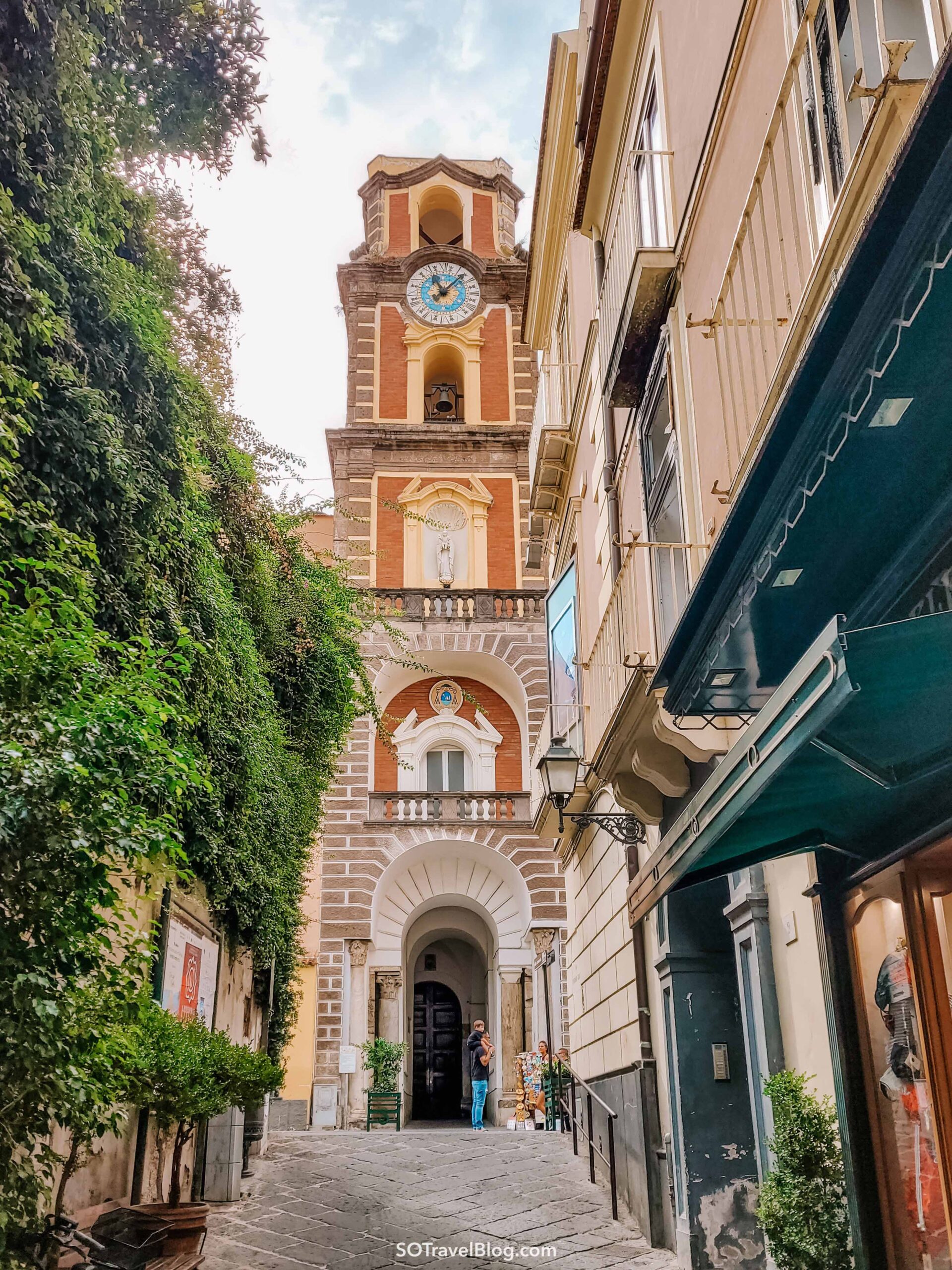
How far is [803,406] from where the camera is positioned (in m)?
3.36

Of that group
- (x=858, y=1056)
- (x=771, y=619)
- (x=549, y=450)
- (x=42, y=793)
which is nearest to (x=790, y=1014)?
(x=858, y=1056)

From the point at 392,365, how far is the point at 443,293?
247 centimetres

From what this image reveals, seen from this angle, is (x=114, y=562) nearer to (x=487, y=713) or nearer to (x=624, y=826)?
(x=624, y=826)

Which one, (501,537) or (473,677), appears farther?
(501,537)

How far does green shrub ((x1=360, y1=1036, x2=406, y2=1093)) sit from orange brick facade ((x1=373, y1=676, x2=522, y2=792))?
613 cm

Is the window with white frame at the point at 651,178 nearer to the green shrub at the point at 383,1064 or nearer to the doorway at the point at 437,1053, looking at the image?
the green shrub at the point at 383,1064

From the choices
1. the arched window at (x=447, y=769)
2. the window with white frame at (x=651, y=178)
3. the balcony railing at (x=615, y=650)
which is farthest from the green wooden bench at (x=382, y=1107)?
the window with white frame at (x=651, y=178)

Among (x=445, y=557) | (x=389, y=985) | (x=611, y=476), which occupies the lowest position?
(x=389, y=985)

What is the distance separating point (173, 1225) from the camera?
701 cm

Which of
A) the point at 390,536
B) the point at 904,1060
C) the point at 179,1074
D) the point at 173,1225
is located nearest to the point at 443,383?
the point at 390,536

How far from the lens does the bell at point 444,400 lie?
28.7 metres

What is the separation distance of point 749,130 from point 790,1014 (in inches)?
183

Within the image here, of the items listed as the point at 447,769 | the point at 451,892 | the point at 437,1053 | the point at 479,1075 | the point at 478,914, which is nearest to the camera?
the point at 479,1075

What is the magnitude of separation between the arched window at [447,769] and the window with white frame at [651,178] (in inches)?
682
